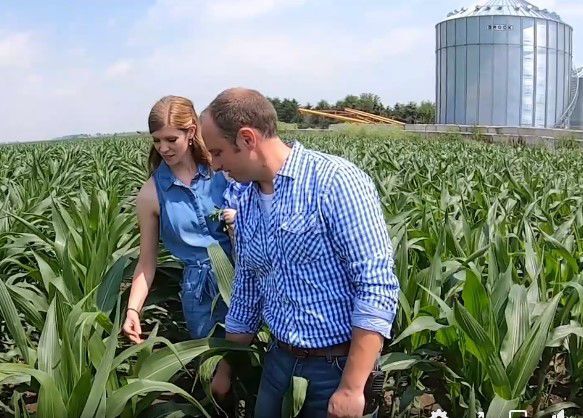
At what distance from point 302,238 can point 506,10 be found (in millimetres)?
34053

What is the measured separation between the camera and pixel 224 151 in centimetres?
155

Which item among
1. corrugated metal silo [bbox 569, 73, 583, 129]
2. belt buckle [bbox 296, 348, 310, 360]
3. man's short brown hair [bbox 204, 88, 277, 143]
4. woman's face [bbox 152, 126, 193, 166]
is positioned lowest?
belt buckle [bbox 296, 348, 310, 360]

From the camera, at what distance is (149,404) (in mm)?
1870

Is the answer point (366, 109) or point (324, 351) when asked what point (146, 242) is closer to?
point (324, 351)

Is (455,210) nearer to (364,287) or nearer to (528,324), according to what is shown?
(528,324)

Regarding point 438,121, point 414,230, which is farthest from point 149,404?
point 438,121

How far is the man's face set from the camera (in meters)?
1.54

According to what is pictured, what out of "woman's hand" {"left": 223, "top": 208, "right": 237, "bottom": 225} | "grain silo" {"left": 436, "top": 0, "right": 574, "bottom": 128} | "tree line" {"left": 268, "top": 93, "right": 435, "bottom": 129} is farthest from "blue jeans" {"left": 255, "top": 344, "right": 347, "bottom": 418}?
"tree line" {"left": 268, "top": 93, "right": 435, "bottom": 129}

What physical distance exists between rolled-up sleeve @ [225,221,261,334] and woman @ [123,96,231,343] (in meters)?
0.39

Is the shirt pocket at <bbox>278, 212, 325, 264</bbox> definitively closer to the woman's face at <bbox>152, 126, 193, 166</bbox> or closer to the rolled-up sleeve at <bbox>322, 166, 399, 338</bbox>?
the rolled-up sleeve at <bbox>322, 166, 399, 338</bbox>

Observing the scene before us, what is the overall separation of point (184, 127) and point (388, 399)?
1.34 meters

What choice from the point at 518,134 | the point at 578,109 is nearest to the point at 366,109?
the point at 578,109

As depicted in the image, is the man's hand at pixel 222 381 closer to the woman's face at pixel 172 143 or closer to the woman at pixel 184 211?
the woman at pixel 184 211

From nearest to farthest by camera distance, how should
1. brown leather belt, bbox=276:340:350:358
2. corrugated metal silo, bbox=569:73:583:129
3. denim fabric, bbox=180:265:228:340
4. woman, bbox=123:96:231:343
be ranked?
brown leather belt, bbox=276:340:350:358 < woman, bbox=123:96:231:343 < denim fabric, bbox=180:265:228:340 < corrugated metal silo, bbox=569:73:583:129
